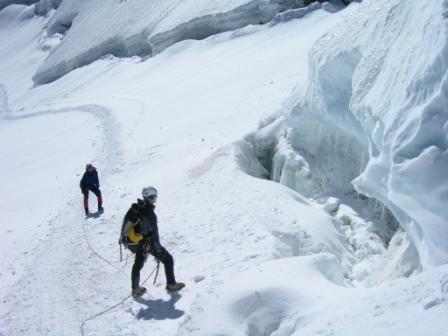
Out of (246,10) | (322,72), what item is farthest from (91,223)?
(246,10)

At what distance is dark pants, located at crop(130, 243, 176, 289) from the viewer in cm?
784

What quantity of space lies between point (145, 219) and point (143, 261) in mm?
777

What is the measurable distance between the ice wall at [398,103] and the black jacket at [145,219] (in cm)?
281

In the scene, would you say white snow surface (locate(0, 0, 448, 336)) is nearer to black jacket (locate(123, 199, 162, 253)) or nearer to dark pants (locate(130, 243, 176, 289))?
dark pants (locate(130, 243, 176, 289))

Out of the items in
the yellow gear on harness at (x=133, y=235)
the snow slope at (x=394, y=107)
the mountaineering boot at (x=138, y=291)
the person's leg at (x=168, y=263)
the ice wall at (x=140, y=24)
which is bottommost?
the ice wall at (x=140, y=24)

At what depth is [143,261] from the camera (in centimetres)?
800

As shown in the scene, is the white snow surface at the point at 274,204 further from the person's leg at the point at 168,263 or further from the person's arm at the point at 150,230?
the person's arm at the point at 150,230

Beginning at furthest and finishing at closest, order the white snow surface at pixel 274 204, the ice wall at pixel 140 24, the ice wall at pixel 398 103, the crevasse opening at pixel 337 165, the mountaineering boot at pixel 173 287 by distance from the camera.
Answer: the ice wall at pixel 140 24 < the crevasse opening at pixel 337 165 < the mountaineering boot at pixel 173 287 < the white snow surface at pixel 274 204 < the ice wall at pixel 398 103

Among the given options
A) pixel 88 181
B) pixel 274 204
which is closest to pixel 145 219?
pixel 274 204

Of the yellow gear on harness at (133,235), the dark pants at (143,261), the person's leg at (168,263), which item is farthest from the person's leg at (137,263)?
the person's leg at (168,263)

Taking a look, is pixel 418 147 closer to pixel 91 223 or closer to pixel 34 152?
pixel 91 223

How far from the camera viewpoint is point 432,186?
5.69 meters

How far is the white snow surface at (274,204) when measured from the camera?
19.4 feet

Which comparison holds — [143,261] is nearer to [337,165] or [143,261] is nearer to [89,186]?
[337,165]
